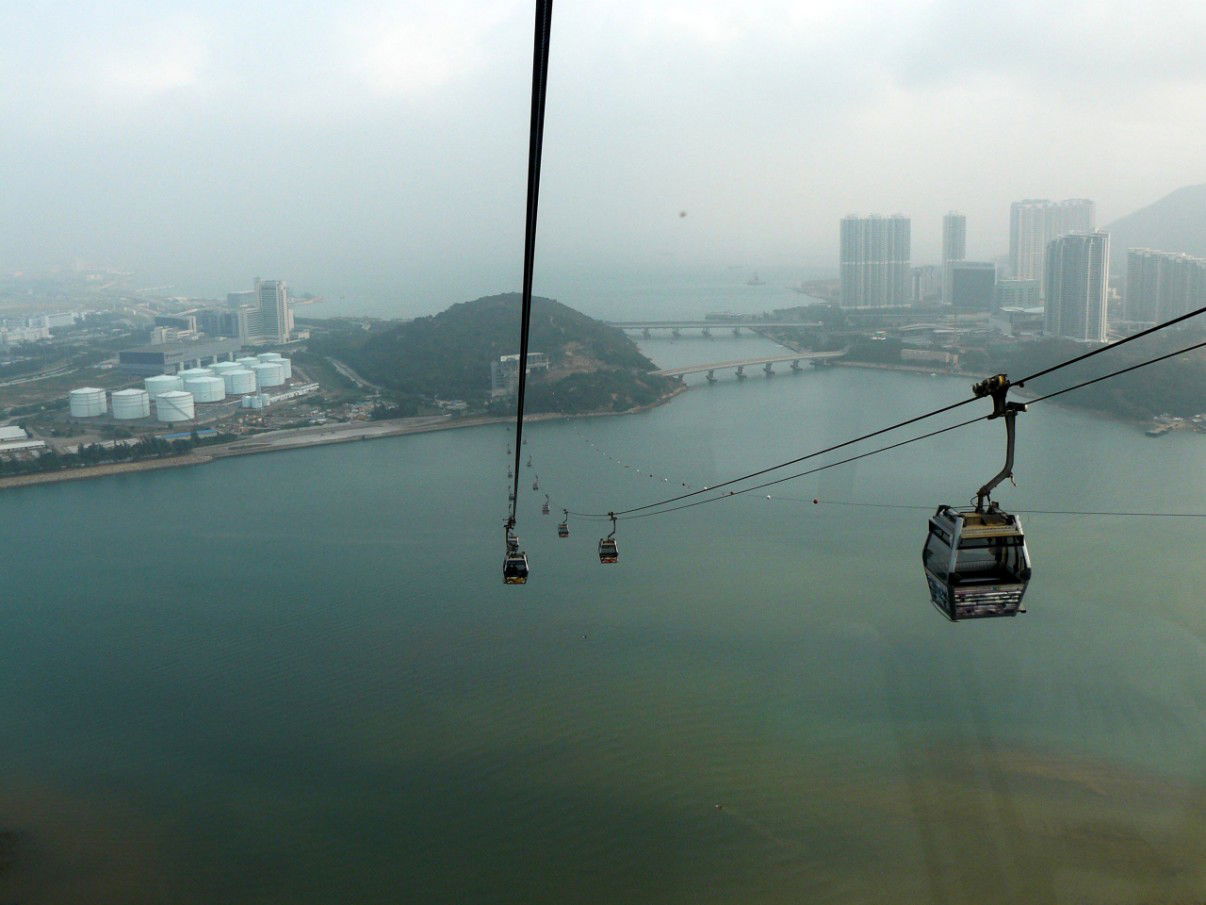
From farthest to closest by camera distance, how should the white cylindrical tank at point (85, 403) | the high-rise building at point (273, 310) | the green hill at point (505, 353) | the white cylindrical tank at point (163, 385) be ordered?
the high-rise building at point (273, 310)
the white cylindrical tank at point (163, 385)
the green hill at point (505, 353)
the white cylindrical tank at point (85, 403)

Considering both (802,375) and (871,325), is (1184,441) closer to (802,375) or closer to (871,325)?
(802,375)

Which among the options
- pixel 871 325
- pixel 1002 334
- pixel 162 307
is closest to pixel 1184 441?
pixel 1002 334

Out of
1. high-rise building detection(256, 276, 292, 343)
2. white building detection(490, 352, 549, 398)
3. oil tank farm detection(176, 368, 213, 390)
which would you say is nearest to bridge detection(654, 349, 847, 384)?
white building detection(490, 352, 549, 398)

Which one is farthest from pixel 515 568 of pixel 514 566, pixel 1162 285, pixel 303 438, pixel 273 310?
pixel 273 310

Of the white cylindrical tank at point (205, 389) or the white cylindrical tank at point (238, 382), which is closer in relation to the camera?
the white cylindrical tank at point (205, 389)

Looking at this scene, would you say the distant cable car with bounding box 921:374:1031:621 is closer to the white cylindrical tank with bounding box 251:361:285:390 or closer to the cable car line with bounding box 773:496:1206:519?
the cable car line with bounding box 773:496:1206:519

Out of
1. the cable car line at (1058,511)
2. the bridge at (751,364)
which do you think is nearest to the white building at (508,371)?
A: the bridge at (751,364)

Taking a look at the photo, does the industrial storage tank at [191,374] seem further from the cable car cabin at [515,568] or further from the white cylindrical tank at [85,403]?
the cable car cabin at [515,568]
